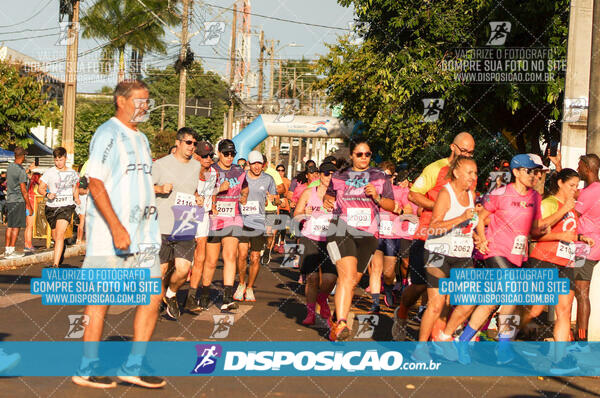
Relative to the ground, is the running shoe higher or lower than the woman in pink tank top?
lower

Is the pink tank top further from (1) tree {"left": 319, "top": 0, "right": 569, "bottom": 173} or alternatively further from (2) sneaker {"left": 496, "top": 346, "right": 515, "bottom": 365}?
(1) tree {"left": 319, "top": 0, "right": 569, "bottom": 173}

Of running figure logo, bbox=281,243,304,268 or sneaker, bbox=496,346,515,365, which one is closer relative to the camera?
sneaker, bbox=496,346,515,365

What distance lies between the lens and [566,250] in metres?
7.77

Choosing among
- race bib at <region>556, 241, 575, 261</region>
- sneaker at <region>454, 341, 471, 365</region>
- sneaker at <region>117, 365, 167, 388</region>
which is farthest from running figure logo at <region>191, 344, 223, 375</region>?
race bib at <region>556, 241, 575, 261</region>

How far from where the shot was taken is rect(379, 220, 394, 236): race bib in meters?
11.6

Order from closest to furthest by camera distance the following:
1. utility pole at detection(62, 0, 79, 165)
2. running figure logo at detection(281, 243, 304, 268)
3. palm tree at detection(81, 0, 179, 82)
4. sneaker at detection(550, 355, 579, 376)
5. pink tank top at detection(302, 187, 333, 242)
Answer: sneaker at detection(550, 355, 579, 376) → pink tank top at detection(302, 187, 333, 242) → running figure logo at detection(281, 243, 304, 268) → utility pole at detection(62, 0, 79, 165) → palm tree at detection(81, 0, 179, 82)

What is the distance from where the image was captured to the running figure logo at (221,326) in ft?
27.8

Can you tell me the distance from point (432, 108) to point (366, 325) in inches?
343

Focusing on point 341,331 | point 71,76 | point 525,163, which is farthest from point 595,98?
point 71,76

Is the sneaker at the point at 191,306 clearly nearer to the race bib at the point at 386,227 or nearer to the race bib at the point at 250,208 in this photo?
the race bib at the point at 250,208

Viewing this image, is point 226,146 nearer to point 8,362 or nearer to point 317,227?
point 317,227

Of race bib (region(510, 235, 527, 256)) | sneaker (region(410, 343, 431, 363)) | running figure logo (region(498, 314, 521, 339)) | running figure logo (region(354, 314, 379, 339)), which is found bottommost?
running figure logo (region(354, 314, 379, 339))

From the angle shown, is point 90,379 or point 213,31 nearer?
point 90,379

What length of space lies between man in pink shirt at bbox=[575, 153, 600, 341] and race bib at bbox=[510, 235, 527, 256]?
2.89 ft
